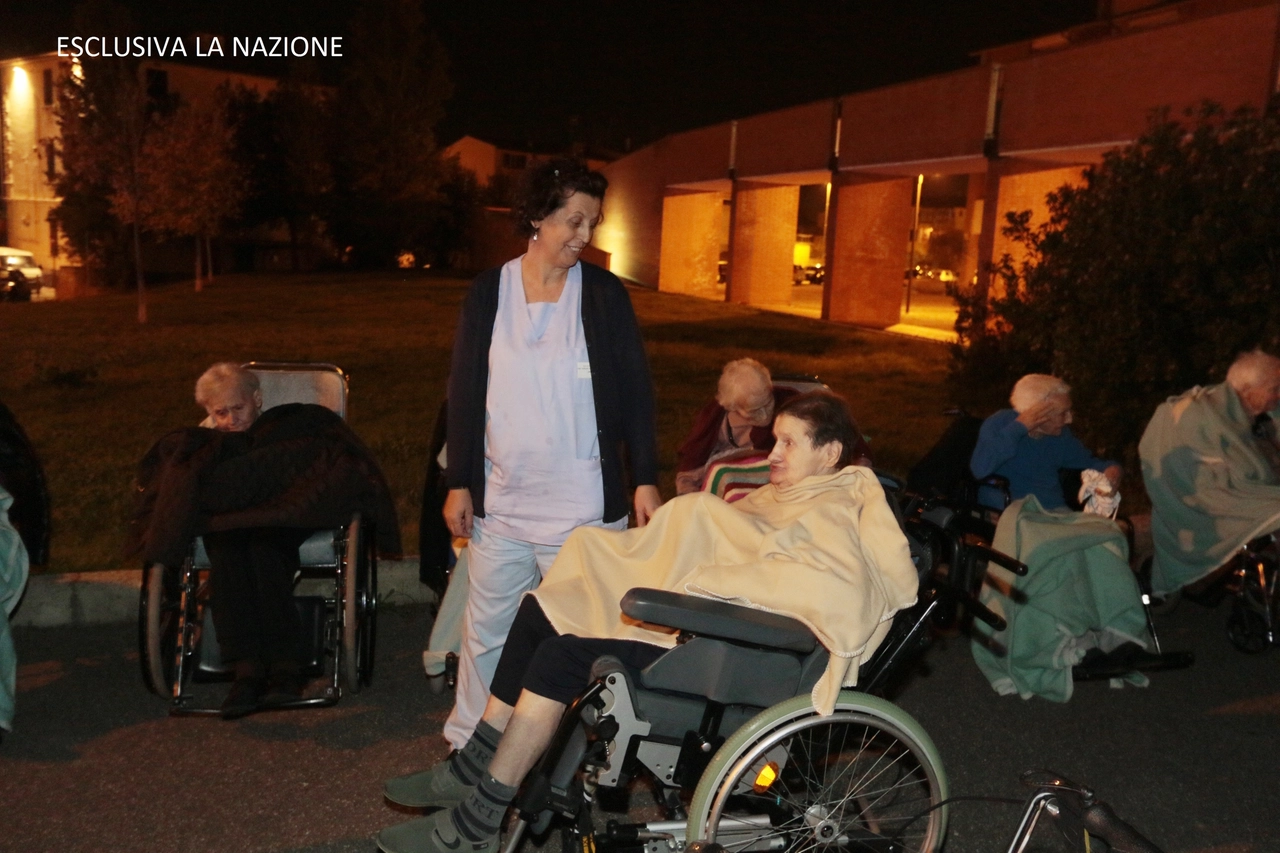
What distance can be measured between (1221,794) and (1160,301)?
189 inches

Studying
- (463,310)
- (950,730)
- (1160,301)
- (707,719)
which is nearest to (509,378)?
(463,310)

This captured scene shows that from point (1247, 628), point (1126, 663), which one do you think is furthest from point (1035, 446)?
point (1247, 628)

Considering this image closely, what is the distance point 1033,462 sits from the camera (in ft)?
18.2

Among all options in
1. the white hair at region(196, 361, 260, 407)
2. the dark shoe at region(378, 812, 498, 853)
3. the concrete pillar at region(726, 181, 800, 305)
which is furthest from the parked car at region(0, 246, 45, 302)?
the dark shoe at region(378, 812, 498, 853)

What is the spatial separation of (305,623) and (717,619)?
227 cm

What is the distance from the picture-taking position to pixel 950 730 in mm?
4531

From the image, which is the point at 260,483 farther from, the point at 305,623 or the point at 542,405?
the point at 542,405

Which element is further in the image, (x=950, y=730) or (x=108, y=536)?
(x=108, y=536)

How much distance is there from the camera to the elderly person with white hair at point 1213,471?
5.52m

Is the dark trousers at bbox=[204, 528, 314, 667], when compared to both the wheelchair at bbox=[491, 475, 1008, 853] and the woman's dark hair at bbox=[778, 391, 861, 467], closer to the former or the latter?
the wheelchair at bbox=[491, 475, 1008, 853]

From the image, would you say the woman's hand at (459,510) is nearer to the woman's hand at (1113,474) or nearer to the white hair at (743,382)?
the white hair at (743,382)

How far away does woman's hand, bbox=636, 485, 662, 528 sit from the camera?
361 cm

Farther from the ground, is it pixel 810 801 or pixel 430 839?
pixel 810 801

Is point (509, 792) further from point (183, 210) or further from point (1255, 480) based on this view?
point (183, 210)
